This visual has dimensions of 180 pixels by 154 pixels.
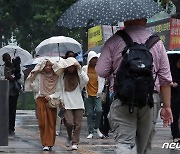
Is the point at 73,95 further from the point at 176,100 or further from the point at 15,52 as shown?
the point at 15,52

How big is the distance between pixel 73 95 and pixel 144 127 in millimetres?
5477

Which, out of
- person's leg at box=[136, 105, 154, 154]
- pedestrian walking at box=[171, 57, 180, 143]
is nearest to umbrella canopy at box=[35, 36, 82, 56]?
pedestrian walking at box=[171, 57, 180, 143]

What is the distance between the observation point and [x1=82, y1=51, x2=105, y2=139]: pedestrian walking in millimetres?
14202

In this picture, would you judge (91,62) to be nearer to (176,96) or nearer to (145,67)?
(176,96)

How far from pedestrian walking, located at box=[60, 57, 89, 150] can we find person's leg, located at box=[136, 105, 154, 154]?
520 cm

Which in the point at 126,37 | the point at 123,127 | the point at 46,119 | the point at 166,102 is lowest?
the point at 46,119

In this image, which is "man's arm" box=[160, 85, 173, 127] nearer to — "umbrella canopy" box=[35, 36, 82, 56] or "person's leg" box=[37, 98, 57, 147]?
"person's leg" box=[37, 98, 57, 147]

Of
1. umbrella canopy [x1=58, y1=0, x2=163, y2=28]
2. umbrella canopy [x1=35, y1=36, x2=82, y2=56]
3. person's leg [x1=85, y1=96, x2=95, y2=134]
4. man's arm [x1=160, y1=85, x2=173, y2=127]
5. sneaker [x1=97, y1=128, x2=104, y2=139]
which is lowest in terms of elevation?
sneaker [x1=97, y1=128, x2=104, y2=139]

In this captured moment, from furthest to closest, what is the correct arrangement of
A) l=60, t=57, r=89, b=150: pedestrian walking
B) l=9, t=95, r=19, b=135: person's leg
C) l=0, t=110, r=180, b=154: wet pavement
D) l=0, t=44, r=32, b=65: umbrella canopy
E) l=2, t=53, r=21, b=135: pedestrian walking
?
l=0, t=44, r=32, b=65: umbrella canopy → l=9, t=95, r=19, b=135: person's leg → l=2, t=53, r=21, b=135: pedestrian walking → l=60, t=57, r=89, b=150: pedestrian walking → l=0, t=110, r=180, b=154: wet pavement

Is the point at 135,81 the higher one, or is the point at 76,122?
the point at 135,81

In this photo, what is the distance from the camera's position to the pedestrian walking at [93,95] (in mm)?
14202

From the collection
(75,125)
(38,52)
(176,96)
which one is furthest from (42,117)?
(38,52)

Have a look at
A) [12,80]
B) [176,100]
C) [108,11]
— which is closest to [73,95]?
[176,100]

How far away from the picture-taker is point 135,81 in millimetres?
6242
